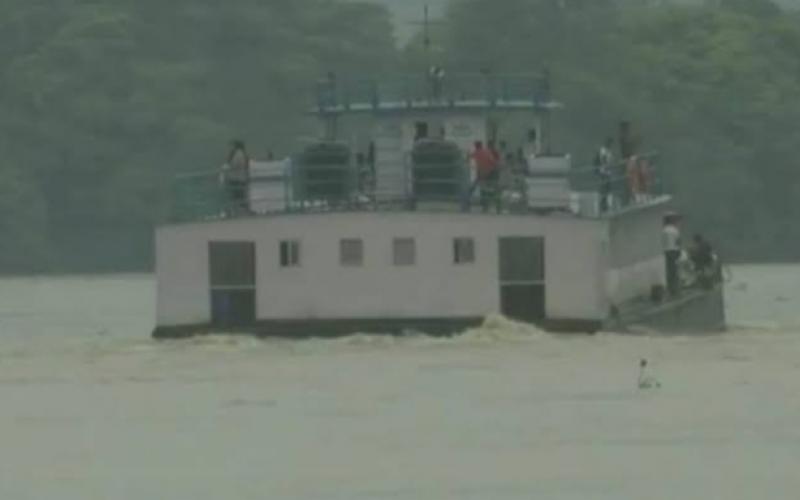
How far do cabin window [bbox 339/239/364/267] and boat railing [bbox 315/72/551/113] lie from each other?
4.60 meters

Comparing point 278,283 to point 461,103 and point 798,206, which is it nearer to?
point 461,103

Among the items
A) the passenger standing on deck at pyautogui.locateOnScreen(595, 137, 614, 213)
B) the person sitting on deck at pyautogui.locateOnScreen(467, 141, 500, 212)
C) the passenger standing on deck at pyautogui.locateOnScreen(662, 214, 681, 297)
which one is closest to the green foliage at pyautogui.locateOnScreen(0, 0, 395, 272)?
the passenger standing on deck at pyautogui.locateOnScreen(662, 214, 681, 297)

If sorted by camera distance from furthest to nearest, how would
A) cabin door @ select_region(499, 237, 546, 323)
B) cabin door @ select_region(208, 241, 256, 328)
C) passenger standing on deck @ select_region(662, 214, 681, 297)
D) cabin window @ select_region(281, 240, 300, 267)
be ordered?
1. passenger standing on deck @ select_region(662, 214, 681, 297)
2. cabin door @ select_region(208, 241, 256, 328)
3. cabin window @ select_region(281, 240, 300, 267)
4. cabin door @ select_region(499, 237, 546, 323)

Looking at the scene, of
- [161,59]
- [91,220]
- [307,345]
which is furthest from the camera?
[161,59]

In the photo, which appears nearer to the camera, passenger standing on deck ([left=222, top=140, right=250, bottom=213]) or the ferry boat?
the ferry boat

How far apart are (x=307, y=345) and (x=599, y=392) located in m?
8.60

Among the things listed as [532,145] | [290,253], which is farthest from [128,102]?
[290,253]

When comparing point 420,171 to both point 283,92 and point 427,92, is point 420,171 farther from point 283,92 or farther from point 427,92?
point 283,92

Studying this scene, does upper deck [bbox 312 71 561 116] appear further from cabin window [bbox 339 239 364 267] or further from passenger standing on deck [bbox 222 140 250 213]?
cabin window [bbox 339 239 364 267]

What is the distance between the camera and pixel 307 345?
5766 centimetres

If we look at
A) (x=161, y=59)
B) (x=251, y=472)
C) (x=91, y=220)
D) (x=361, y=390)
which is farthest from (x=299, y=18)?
(x=251, y=472)

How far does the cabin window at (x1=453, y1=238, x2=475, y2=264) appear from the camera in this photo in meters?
58.4

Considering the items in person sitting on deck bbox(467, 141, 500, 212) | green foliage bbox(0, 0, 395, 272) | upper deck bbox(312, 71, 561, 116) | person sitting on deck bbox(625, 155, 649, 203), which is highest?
upper deck bbox(312, 71, 561, 116)

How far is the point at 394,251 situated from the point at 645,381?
8.39 meters
